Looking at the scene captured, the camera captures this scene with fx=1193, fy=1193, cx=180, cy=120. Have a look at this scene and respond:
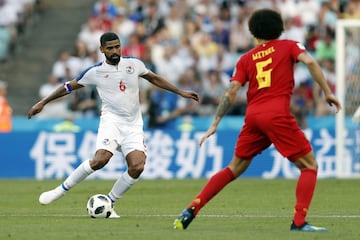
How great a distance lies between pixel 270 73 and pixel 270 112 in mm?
401

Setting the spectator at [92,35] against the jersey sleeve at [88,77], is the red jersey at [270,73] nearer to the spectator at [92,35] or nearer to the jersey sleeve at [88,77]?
the jersey sleeve at [88,77]

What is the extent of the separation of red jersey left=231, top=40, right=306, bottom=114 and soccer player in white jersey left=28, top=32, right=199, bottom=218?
8.33ft

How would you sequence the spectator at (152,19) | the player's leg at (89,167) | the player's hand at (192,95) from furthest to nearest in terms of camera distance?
the spectator at (152,19)
the player's leg at (89,167)
the player's hand at (192,95)

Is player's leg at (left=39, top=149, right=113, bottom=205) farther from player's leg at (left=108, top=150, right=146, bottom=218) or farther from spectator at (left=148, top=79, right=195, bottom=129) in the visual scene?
spectator at (left=148, top=79, right=195, bottom=129)

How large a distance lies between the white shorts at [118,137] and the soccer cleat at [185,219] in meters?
2.58

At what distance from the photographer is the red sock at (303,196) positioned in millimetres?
11898

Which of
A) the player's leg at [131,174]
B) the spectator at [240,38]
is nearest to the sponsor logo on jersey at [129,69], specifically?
the player's leg at [131,174]

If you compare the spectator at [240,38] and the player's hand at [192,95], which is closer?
the player's hand at [192,95]

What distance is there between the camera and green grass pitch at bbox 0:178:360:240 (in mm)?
11964

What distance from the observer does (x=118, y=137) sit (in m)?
14.8

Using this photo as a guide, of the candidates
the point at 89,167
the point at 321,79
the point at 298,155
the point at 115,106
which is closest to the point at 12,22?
the point at 115,106

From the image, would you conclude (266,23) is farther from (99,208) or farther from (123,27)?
(123,27)

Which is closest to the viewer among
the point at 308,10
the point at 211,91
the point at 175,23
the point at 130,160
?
the point at 130,160

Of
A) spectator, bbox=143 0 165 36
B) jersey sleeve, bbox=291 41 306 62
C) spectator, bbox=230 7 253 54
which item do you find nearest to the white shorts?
jersey sleeve, bbox=291 41 306 62
